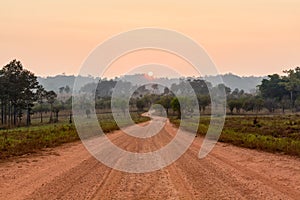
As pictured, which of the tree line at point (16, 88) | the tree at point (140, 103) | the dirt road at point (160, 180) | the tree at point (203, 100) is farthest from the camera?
the tree at point (140, 103)

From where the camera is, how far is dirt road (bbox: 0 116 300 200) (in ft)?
35.0

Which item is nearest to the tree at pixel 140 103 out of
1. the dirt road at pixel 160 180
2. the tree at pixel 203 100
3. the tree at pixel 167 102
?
the tree at pixel 167 102

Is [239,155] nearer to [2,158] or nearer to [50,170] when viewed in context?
[50,170]

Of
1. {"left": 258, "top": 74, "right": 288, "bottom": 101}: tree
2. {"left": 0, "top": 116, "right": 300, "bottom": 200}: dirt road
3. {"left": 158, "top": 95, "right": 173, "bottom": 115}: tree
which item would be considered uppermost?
{"left": 258, "top": 74, "right": 288, "bottom": 101}: tree

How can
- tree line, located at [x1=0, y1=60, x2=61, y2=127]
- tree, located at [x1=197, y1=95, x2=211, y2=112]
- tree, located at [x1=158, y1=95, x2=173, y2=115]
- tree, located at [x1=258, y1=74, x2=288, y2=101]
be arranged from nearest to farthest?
tree line, located at [x1=0, y1=60, x2=61, y2=127] → tree, located at [x1=197, y1=95, x2=211, y2=112] → tree, located at [x1=158, y1=95, x2=173, y2=115] → tree, located at [x1=258, y1=74, x2=288, y2=101]

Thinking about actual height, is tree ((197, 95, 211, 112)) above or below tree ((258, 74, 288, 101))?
below

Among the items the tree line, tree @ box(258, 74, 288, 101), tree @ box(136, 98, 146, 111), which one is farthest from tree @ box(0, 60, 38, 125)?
tree @ box(258, 74, 288, 101)

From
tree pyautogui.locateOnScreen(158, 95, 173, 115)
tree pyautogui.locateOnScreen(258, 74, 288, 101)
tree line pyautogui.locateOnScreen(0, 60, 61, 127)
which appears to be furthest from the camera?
tree pyautogui.locateOnScreen(258, 74, 288, 101)

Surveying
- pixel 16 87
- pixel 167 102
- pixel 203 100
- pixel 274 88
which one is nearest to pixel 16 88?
pixel 16 87

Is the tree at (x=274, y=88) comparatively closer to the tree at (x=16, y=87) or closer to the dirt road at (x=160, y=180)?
the tree at (x=16, y=87)

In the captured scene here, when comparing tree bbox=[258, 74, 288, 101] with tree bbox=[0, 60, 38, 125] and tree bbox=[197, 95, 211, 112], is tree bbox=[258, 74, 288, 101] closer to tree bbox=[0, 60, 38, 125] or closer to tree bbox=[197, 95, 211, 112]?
tree bbox=[197, 95, 211, 112]

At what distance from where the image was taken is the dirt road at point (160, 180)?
10.7 metres

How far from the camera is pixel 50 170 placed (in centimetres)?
1534

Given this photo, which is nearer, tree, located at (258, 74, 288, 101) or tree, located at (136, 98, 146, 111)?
tree, located at (136, 98, 146, 111)
